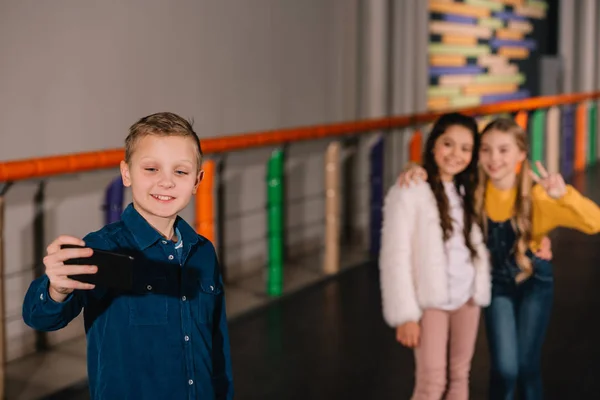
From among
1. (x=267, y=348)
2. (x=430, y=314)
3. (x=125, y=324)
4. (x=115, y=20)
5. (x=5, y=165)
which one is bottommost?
(x=267, y=348)

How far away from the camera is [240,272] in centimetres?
555

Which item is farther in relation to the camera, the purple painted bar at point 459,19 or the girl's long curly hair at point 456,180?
the purple painted bar at point 459,19

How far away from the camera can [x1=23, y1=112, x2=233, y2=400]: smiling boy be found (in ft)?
5.65

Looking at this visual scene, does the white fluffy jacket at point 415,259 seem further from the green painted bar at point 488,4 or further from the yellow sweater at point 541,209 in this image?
the green painted bar at point 488,4

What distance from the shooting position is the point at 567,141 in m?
10.1

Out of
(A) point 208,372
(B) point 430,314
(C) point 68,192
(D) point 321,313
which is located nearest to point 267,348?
(D) point 321,313

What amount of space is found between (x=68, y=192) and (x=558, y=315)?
91.7 inches

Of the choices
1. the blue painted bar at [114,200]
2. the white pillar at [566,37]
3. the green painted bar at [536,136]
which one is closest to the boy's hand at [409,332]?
the blue painted bar at [114,200]

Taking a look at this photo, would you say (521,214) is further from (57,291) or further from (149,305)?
(57,291)

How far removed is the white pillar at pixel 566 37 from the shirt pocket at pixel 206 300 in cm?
1044

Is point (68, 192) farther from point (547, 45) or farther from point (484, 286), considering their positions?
point (547, 45)

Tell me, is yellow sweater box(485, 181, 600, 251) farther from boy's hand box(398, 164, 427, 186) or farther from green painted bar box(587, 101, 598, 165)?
green painted bar box(587, 101, 598, 165)

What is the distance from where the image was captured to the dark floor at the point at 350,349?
142 inches

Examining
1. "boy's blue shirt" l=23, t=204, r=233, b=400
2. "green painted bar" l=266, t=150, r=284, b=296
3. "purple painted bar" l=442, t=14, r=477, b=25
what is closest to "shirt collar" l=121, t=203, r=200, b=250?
"boy's blue shirt" l=23, t=204, r=233, b=400
